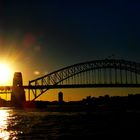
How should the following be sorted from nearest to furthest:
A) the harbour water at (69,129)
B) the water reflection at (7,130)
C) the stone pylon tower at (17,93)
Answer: the harbour water at (69,129) → the water reflection at (7,130) → the stone pylon tower at (17,93)

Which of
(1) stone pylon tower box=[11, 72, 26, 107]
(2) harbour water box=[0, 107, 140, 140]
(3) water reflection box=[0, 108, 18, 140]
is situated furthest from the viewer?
(1) stone pylon tower box=[11, 72, 26, 107]

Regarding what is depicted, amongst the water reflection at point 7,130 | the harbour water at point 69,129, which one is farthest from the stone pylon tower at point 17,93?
the harbour water at point 69,129

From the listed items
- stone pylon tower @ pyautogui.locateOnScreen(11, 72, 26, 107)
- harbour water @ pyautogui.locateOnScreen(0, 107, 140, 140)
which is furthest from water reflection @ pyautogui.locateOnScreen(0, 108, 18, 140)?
stone pylon tower @ pyautogui.locateOnScreen(11, 72, 26, 107)

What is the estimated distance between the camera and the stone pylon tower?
166375mm

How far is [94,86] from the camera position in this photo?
14750 cm

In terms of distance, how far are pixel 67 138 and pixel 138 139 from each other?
247 inches

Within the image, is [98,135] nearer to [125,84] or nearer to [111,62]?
[125,84]

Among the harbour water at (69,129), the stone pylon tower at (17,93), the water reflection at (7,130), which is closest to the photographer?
the harbour water at (69,129)

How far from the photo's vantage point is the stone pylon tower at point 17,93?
166375mm

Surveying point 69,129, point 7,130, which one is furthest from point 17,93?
point 69,129

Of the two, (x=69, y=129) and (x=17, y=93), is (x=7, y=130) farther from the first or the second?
(x=17, y=93)

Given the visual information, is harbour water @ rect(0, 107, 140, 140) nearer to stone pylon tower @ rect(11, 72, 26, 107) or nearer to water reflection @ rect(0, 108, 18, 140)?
water reflection @ rect(0, 108, 18, 140)

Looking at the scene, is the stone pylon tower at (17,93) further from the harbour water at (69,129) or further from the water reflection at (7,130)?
the harbour water at (69,129)

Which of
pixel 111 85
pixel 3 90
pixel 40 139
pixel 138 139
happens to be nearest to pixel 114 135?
pixel 138 139
